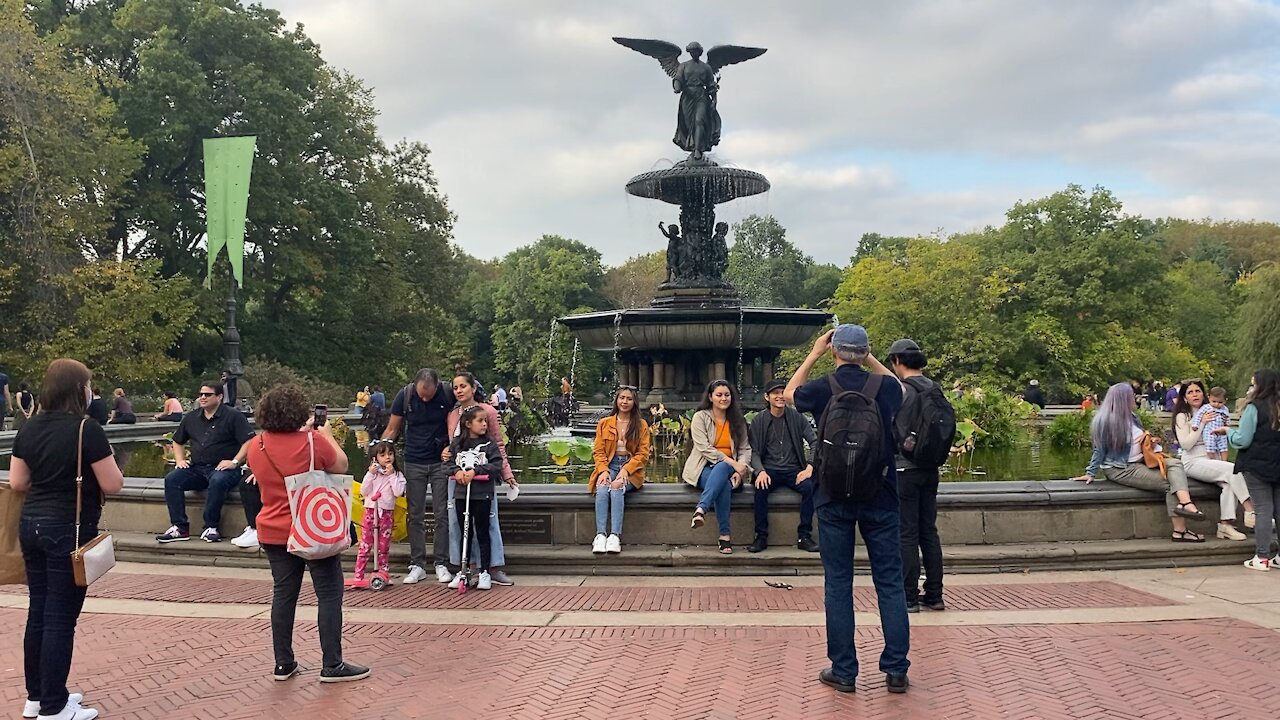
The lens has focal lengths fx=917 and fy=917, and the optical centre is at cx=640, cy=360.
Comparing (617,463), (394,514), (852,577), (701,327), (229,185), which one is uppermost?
(229,185)

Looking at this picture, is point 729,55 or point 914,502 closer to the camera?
point 914,502

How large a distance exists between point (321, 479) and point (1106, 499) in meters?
6.91

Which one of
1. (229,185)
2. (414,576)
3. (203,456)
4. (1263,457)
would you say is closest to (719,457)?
(414,576)

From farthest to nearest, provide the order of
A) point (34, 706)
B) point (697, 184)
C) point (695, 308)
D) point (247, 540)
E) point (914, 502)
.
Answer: point (697, 184) < point (695, 308) < point (247, 540) < point (914, 502) < point (34, 706)

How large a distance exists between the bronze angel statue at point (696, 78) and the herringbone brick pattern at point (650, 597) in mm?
14028

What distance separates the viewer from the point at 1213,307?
190 feet

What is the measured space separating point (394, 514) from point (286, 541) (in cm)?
309

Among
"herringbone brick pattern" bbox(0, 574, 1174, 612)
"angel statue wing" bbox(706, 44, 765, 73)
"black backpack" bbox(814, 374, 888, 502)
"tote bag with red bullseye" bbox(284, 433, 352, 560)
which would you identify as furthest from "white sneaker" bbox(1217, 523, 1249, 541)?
"angel statue wing" bbox(706, 44, 765, 73)

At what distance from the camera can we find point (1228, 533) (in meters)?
8.38

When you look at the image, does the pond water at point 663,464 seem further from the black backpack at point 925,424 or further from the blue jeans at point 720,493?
the black backpack at point 925,424

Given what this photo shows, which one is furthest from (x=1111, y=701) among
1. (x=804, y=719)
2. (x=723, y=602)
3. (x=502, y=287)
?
(x=502, y=287)

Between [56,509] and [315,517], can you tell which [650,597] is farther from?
[56,509]

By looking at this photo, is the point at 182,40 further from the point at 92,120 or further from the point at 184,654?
the point at 184,654

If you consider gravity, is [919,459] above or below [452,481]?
above
